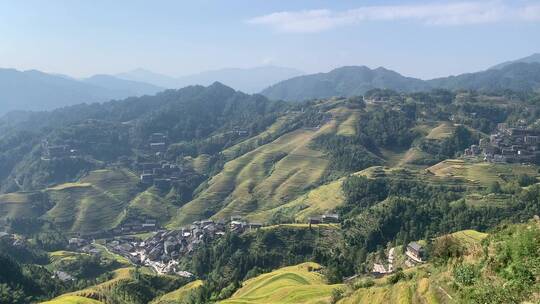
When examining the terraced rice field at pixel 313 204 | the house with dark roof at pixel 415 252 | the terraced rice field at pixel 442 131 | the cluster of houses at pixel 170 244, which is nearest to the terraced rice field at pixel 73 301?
the cluster of houses at pixel 170 244

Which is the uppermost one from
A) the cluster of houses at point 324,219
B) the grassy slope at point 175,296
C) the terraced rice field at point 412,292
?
the terraced rice field at point 412,292

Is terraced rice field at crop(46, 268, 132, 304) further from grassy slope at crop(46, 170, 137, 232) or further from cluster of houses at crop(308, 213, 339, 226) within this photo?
grassy slope at crop(46, 170, 137, 232)

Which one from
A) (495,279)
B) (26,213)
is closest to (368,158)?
(26,213)

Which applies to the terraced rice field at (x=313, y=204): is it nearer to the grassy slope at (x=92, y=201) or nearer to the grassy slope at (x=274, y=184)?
the grassy slope at (x=274, y=184)

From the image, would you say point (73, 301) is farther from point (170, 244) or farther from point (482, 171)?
point (482, 171)

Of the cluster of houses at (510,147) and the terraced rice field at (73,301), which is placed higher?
the cluster of houses at (510,147)

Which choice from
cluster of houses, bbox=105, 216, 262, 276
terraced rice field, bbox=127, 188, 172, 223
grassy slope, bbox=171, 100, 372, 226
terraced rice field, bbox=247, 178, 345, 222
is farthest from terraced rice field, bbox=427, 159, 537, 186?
terraced rice field, bbox=127, 188, 172, 223

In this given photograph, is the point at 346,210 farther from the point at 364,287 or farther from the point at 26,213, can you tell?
the point at 26,213
